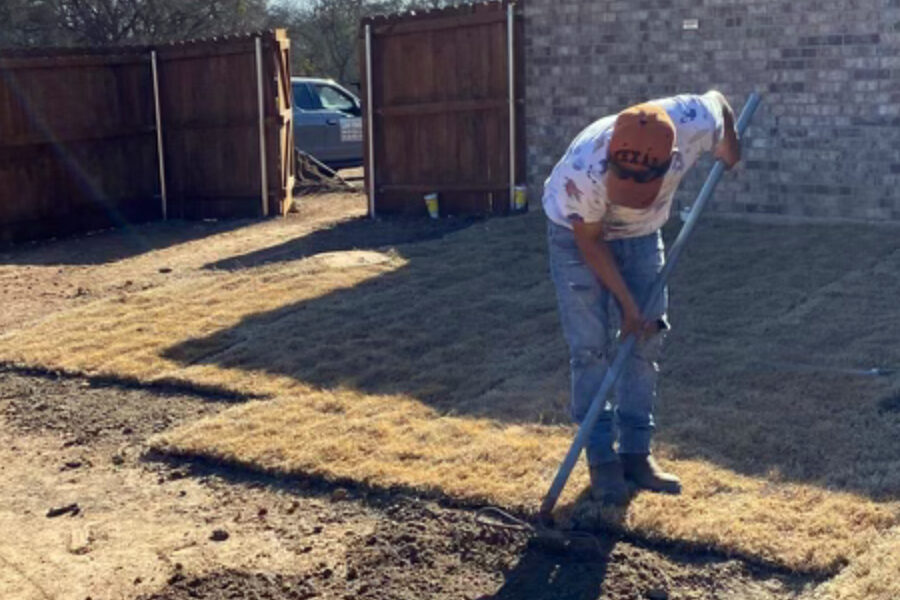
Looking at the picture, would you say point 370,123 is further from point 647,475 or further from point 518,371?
point 647,475

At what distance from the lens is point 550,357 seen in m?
7.52

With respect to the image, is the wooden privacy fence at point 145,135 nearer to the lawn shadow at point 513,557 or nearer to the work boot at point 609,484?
the lawn shadow at point 513,557

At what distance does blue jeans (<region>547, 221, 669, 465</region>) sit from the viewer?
201 inches

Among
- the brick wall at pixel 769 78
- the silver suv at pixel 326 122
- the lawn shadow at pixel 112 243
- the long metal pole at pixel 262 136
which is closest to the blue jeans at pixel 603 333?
the brick wall at pixel 769 78

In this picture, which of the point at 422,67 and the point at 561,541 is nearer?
the point at 561,541

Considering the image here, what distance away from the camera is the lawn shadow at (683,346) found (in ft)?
18.9

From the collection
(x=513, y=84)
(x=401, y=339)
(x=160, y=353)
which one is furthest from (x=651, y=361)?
(x=513, y=84)

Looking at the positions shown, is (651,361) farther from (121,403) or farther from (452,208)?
(452,208)

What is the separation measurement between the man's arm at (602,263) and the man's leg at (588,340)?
6.5 inches

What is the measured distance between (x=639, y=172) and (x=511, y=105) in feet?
29.5

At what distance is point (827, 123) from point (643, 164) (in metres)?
7.53

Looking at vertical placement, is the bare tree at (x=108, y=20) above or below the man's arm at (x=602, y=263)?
above

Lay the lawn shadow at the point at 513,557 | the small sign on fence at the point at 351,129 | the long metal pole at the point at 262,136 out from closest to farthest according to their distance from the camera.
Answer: the lawn shadow at the point at 513,557, the long metal pole at the point at 262,136, the small sign on fence at the point at 351,129

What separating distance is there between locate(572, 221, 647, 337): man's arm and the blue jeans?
0.15m
